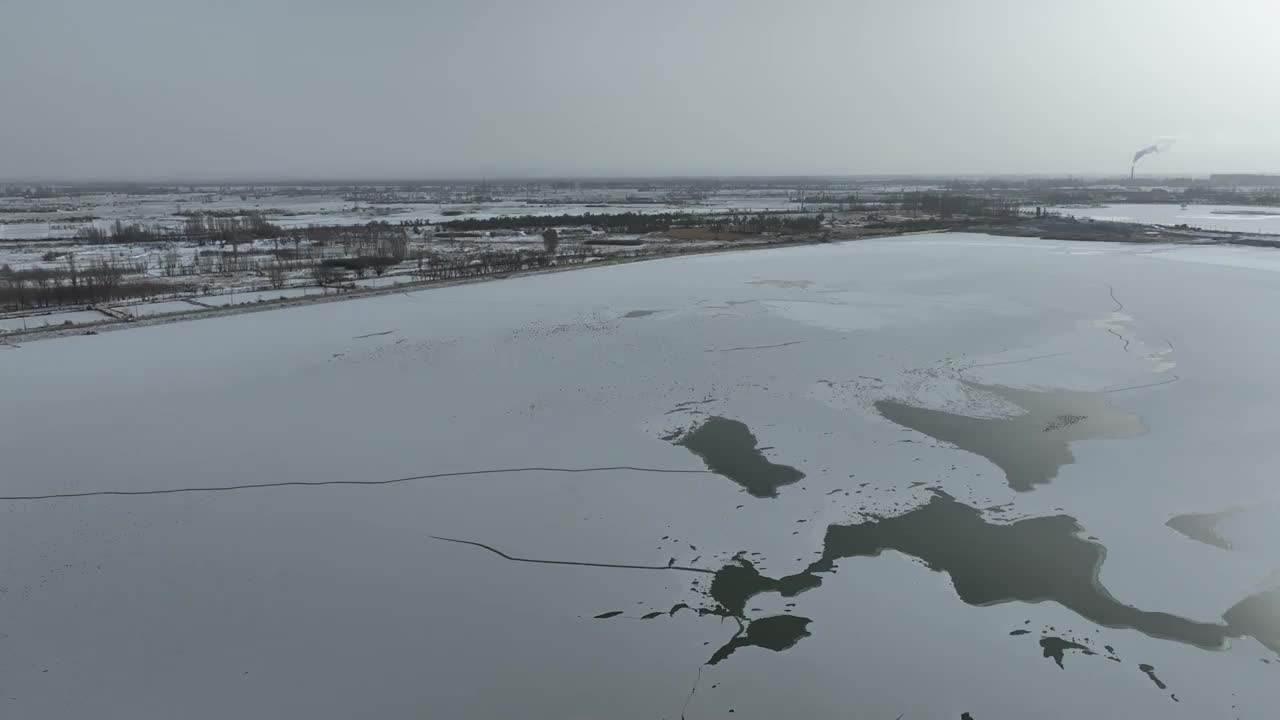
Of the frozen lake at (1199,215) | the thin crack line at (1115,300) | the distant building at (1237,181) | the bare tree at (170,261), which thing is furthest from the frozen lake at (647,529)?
the distant building at (1237,181)

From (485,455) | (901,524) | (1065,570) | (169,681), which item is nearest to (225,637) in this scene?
(169,681)

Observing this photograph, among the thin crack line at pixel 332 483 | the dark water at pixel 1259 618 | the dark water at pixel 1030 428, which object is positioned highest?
the dark water at pixel 1030 428

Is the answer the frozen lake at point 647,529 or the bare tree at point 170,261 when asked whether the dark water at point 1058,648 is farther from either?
the bare tree at point 170,261

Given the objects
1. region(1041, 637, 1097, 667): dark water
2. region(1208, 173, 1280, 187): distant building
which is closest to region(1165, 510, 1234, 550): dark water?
region(1041, 637, 1097, 667): dark water

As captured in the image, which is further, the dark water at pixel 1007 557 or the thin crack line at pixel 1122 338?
the thin crack line at pixel 1122 338

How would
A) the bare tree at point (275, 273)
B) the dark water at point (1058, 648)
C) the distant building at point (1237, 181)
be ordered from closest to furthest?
the dark water at point (1058, 648)
the bare tree at point (275, 273)
the distant building at point (1237, 181)

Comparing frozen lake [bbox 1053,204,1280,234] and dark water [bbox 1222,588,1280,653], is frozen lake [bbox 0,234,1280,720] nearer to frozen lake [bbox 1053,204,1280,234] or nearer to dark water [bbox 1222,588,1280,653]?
dark water [bbox 1222,588,1280,653]

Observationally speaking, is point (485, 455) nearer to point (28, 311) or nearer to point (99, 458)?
point (99, 458)
